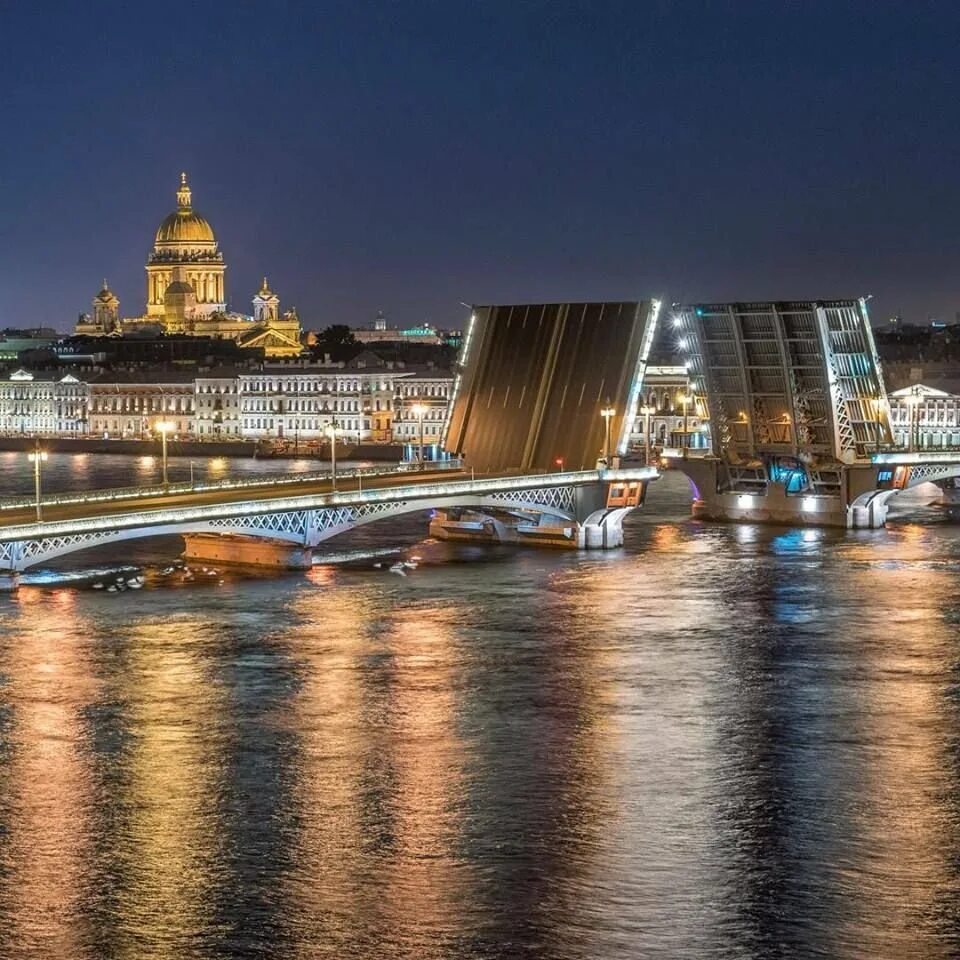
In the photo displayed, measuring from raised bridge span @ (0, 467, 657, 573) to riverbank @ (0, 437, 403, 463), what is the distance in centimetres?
4777

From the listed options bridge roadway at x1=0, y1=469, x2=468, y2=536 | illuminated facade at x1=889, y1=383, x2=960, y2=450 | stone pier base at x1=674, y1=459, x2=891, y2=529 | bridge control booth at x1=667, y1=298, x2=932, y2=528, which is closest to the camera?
bridge roadway at x1=0, y1=469, x2=468, y2=536

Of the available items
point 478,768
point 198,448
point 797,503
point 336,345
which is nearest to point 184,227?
point 336,345

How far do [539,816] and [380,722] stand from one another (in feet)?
14.7

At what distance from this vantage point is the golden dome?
15800 cm

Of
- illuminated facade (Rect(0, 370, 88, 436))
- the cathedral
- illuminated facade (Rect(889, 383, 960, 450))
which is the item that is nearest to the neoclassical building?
the cathedral

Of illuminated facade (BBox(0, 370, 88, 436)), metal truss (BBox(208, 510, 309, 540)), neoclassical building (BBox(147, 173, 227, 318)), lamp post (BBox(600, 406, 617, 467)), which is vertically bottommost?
metal truss (BBox(208, 510, 309, 540))

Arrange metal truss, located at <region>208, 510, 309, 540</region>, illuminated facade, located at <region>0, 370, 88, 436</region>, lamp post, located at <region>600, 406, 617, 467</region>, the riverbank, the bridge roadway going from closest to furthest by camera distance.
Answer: the bridge roadway → metal truss, located at <region>208, 510, 309, 540</region> → lamp post, located at <region>600, 406, 617, 467</region> → the riverbank → illuminated facade, located at <region>0, 370, 88, 436</region>

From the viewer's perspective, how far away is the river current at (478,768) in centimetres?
1630

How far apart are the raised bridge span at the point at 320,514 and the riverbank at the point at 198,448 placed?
157ft

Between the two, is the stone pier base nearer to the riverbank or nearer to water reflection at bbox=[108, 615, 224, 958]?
water reflection at bbox=[108, 615, 224, 958]

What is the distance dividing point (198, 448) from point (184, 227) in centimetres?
5786

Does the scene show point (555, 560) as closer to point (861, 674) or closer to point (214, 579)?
point (214, 579)

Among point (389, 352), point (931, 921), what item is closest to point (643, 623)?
point (931, 921)

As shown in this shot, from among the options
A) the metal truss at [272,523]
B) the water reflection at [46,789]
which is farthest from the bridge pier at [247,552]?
the water reflection at [46,789]
